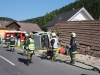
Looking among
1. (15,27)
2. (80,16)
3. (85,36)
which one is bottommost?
(85,36)

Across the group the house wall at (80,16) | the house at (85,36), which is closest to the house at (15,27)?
the house wall at (80,16)

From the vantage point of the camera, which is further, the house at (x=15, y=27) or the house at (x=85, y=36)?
the house at (x=15, y=27)

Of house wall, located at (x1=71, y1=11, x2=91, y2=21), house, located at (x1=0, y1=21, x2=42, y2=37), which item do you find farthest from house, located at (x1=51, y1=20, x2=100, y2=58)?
house, located at (x1=0, y1=21, x2=42, y2=37)

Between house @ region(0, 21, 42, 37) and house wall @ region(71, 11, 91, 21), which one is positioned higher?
house wall @ region(71, 11, 91, 21)

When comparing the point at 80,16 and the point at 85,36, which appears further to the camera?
the point at 80,16

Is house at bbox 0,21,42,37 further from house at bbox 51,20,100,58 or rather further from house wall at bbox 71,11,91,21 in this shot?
house at bbox 51,20,100,58

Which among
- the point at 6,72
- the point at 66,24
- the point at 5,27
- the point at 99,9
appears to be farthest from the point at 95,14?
the point at 6,72

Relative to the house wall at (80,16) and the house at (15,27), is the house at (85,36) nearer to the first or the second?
the house wall at (80,16)

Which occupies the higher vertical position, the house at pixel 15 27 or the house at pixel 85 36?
the house at pixel 15 27

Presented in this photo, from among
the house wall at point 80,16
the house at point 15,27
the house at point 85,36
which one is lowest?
the house at point 85,36

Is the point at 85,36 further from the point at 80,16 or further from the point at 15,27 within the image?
the point at 15,27

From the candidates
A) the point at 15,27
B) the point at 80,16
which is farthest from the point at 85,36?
the point at 15,27

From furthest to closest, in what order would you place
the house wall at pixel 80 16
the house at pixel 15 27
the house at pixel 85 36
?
the house at pixel 15 27, the house wall at pixel 80 16, the house at pixel 85 36

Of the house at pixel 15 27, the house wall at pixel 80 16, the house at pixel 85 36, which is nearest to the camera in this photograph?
the house at pixel 85 36
